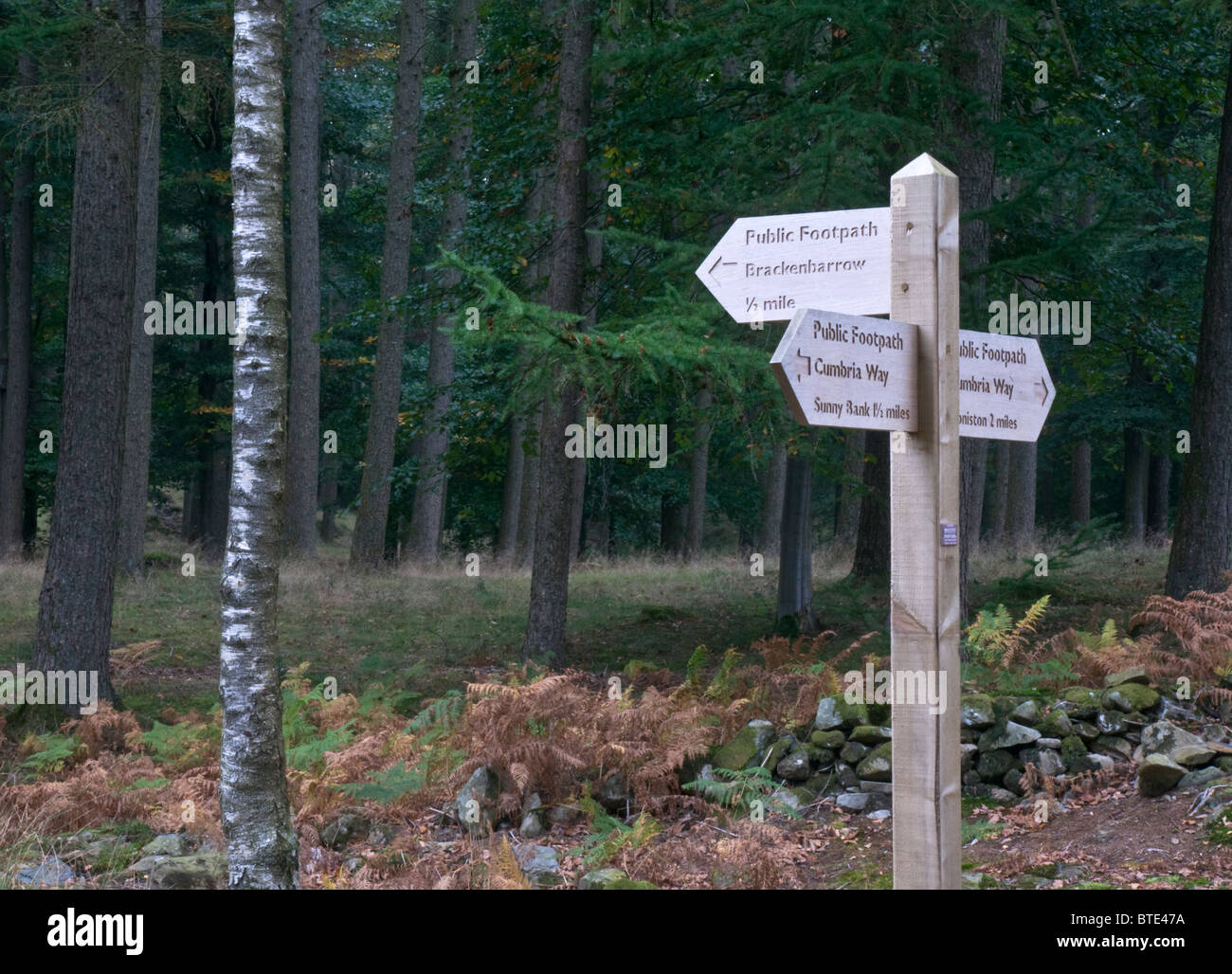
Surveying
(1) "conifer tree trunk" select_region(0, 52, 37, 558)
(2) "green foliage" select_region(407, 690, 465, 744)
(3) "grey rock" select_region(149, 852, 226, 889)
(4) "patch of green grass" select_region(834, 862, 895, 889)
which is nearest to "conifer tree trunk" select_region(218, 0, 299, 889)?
(3) "grey rock" select_region(149, 852, 226, 889)

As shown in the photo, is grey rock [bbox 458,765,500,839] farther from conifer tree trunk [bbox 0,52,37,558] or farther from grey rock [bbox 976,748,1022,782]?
conifer tree trunk [bbox 0,52,37,558]

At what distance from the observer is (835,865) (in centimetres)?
647

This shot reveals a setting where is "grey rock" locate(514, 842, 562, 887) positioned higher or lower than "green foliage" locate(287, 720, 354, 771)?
lower

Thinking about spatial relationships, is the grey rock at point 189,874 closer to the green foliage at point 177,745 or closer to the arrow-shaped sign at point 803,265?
the green foliage at point 177,745

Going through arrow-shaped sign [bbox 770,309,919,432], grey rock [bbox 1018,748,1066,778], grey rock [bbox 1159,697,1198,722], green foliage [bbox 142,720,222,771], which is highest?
arrow-shaped sign [bbox 770,309,919,432]

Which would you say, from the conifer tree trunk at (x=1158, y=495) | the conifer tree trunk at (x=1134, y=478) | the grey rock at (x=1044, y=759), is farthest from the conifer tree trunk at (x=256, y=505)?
the conifer tree trunk at (x=1158, y=495)

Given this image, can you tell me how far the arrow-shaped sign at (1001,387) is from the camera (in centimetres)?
418

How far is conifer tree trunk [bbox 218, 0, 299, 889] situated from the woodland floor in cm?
68

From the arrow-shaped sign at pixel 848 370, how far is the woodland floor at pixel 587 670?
10.1ft

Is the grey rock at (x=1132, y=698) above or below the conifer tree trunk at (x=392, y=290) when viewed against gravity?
below

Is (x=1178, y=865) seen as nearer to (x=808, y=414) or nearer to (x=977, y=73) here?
(x=808, y=414)

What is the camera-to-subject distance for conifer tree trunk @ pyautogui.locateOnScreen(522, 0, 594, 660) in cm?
1211

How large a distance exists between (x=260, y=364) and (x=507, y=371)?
329 cm
